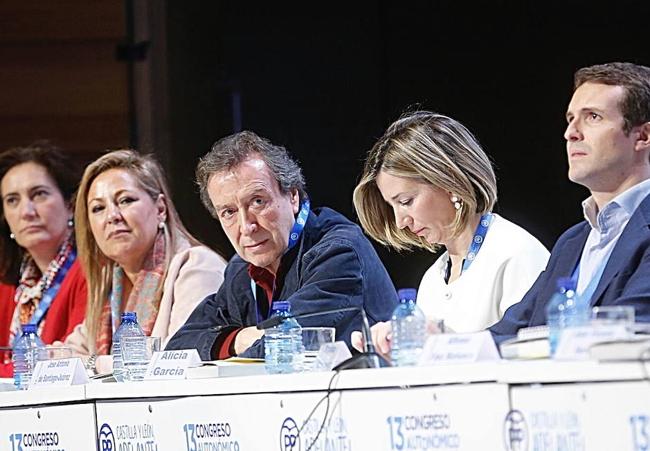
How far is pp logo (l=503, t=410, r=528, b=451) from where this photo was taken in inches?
83.2

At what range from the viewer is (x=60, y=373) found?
121 inches

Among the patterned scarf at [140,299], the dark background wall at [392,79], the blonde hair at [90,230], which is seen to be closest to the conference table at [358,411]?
the patterned scarf at [140,299]

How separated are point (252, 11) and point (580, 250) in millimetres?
2445

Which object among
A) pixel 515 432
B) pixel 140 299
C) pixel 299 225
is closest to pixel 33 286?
pixel 140 299

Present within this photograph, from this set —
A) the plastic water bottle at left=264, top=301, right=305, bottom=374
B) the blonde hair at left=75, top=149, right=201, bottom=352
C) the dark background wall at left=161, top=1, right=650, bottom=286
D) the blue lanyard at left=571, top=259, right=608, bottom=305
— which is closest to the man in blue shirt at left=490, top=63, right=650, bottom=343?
the blue lanyard at left=571, top=259, right=608, bottom=305

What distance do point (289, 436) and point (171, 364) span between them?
46 cm

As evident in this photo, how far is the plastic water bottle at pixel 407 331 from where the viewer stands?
8.29 ft

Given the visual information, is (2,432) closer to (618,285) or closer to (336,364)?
(336,364)

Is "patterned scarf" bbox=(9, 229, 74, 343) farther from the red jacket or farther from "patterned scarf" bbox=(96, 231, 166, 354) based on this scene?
"patterned scarf" bbox=(96, 231, 166, 354)

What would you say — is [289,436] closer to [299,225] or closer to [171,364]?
[171,364]

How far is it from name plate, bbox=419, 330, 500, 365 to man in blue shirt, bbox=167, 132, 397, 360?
1064mm

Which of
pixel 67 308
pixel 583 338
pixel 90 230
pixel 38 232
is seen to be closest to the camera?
pixel 583 338

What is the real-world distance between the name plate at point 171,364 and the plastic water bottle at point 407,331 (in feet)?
1.62

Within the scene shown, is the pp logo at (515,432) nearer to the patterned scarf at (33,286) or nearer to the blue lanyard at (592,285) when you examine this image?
the blue lanyard at (592,285)
